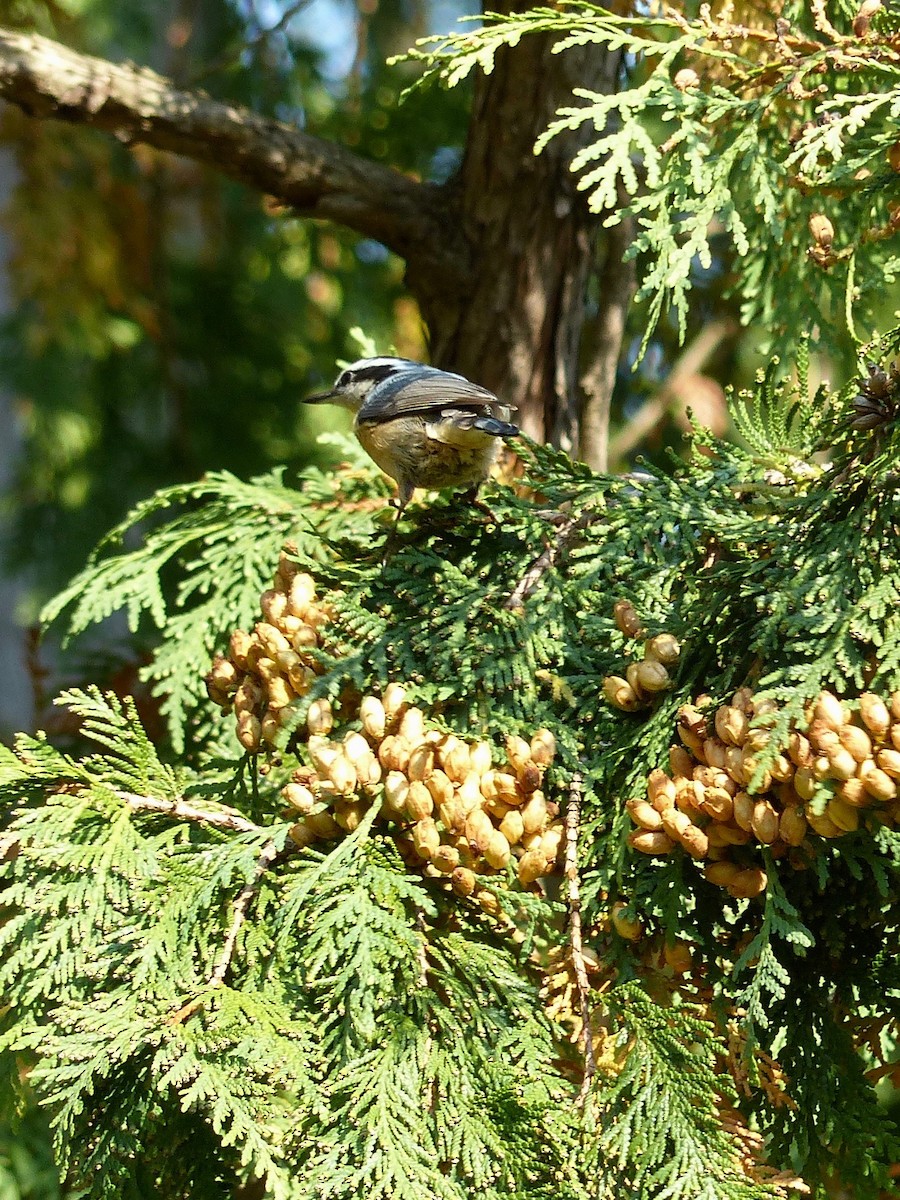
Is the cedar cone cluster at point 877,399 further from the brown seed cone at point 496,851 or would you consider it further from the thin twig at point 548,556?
the brown seed cone at point 496,851

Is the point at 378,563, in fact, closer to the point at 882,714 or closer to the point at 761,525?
the point at 761,525

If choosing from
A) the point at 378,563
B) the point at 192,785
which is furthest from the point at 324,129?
the point at 192,785

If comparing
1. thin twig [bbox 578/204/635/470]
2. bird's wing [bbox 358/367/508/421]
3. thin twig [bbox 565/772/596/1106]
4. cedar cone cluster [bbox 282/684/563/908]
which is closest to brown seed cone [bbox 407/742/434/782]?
cedar cone cluster [bbox 282/684/563/908]

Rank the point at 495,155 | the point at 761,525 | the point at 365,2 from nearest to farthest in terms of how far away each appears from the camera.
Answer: the point at 761,525 < the point at 495,155 < the point at 365,2

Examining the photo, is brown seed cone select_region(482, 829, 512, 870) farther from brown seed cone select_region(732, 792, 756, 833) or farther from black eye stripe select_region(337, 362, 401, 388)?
black eye stripe select_region(337, 362, 401, 388)

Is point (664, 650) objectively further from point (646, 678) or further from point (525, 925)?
point (525, 925)

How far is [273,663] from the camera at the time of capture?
149cm

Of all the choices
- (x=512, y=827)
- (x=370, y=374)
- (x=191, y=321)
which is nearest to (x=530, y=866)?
(x=512, y=827)

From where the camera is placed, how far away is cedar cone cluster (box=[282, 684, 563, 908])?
4.05ft

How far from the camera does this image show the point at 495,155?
90.7 inches

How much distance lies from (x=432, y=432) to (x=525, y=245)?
615 mm

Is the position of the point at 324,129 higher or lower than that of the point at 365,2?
lower

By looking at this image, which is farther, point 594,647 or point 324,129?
point 324,129

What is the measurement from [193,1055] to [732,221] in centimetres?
114
